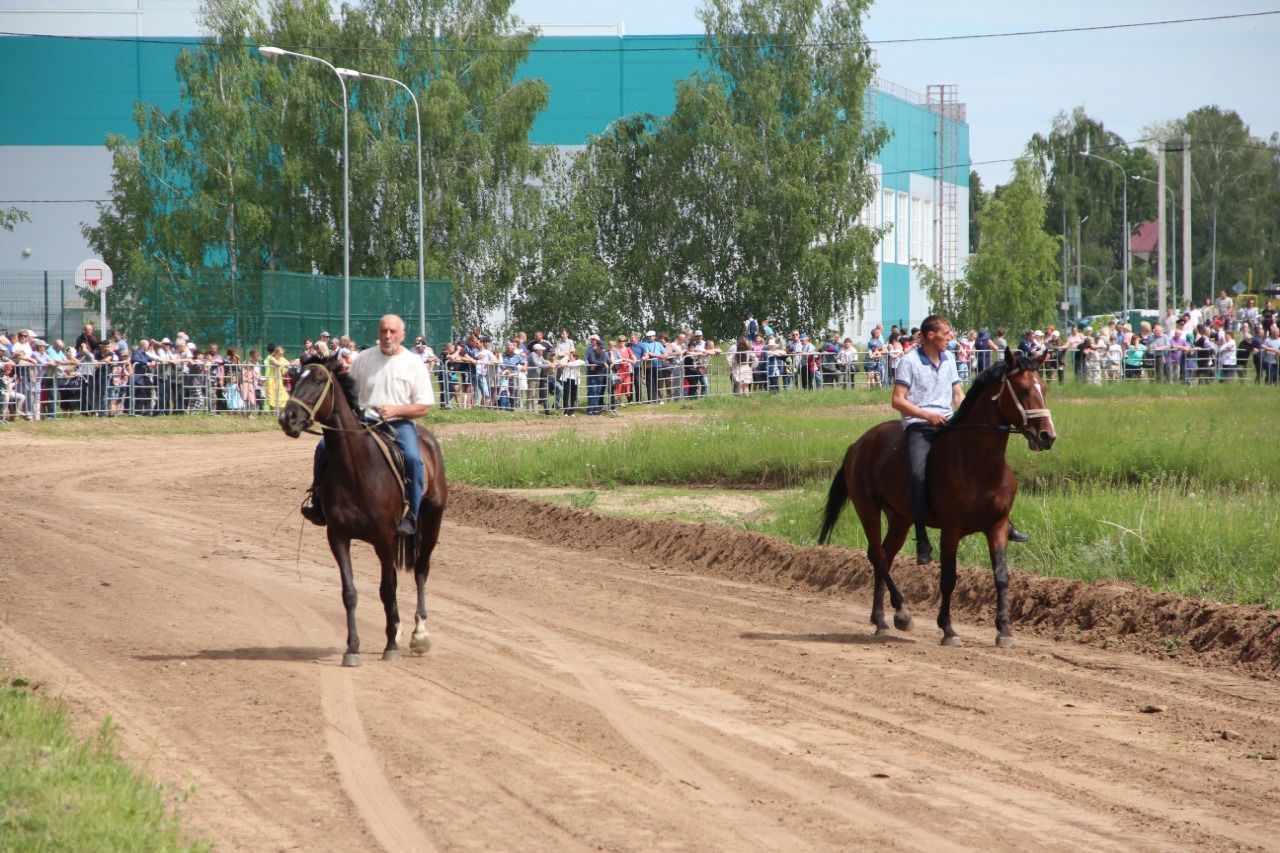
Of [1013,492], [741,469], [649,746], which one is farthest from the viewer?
[741,469]

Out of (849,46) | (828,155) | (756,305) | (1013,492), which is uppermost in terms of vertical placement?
(849,46)

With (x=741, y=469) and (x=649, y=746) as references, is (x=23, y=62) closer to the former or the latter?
(x=741, y=469)

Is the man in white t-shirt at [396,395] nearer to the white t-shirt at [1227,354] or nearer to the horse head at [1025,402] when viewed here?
the horse head at [1025,402]

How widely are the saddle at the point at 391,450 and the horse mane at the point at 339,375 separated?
0.63ft

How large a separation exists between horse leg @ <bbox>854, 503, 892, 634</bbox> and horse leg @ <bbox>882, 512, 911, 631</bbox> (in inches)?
1.9

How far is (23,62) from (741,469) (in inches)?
1795

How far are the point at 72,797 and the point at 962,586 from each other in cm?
856

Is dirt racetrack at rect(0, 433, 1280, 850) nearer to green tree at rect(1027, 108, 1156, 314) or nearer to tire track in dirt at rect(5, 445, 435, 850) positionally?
tire track in dirt at rect(5, 445, 435, 850)

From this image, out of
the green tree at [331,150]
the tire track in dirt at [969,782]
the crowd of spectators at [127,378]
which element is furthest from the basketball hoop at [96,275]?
the tire track in dirt at [969,782]

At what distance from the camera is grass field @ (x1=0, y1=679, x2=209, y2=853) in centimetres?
597

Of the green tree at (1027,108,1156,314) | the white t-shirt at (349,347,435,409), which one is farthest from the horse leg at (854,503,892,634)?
the green tree at (1027,108,1156,314)

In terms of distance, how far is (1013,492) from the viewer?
11234mm

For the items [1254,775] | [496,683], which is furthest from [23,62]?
[1254,775]

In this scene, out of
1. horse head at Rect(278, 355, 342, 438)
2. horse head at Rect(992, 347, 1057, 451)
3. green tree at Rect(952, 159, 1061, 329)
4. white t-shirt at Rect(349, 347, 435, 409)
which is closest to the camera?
horse head at Rect(278, 355, 342, 438)
